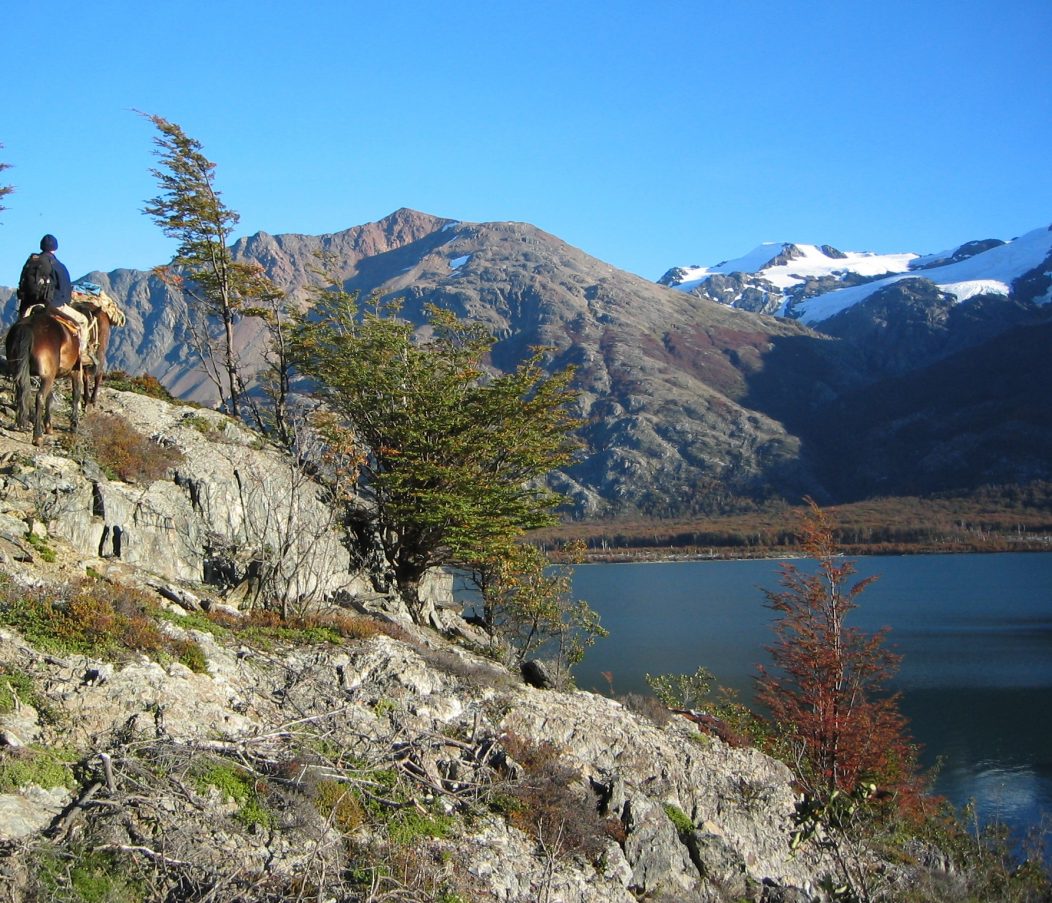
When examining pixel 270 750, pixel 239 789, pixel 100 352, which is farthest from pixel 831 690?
pixel 100 352

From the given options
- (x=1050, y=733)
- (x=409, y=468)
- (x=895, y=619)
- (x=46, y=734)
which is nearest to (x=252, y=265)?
(x=409, y=468)

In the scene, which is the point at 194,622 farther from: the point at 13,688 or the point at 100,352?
the point at 100,352

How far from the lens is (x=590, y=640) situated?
1077 inches

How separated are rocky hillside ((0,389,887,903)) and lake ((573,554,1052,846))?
1703 cm

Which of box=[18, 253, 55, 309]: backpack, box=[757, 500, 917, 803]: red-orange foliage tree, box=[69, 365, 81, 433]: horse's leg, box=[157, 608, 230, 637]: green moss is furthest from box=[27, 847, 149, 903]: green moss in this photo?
box=[757, 500, 917, 803]: red-orange foliage tree

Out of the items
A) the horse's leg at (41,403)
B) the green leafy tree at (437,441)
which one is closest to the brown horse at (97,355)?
the horse's leg at (41,403)

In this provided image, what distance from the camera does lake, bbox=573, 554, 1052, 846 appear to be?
97.5 ft

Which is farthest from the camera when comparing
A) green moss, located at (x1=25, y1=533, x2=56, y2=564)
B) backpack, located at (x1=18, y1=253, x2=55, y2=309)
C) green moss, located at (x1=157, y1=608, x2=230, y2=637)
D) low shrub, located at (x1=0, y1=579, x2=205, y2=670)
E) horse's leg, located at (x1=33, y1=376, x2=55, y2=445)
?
backpack, located at (x1=18, y1=253, x2=55, y2=309)

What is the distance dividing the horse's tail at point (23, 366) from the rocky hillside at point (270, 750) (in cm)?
64

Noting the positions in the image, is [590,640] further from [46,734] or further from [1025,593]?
[1025,593]

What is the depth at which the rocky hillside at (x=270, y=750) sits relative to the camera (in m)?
7.38

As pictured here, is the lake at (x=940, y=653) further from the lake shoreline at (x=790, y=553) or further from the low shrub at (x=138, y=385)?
the lake shoreline at (x=790, y=553)

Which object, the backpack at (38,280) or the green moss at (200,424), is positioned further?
the green moss at (200,424)

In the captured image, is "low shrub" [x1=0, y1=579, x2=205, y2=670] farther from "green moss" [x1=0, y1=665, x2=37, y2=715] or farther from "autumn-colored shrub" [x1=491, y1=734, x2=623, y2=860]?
"autumn-colored shrub" [x1=491, y1=734, x2=623, y2=860]
